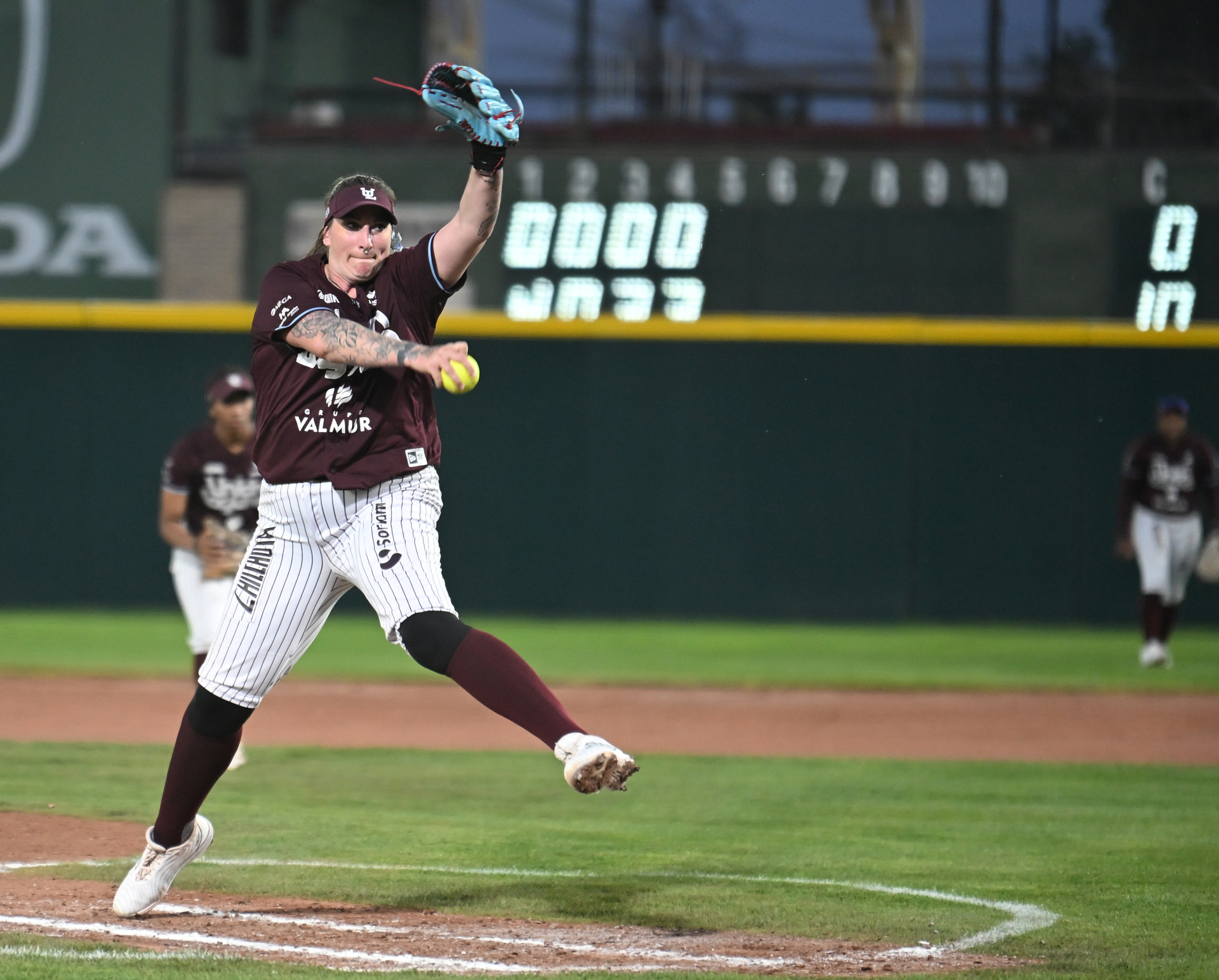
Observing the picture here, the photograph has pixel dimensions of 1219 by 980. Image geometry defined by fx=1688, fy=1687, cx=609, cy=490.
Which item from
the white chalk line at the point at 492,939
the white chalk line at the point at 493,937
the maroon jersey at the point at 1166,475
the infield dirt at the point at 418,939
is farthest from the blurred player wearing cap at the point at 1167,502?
Answer: the white chalk line at the point at 492,939

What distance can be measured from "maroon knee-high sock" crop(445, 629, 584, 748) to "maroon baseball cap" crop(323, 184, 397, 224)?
102 cm

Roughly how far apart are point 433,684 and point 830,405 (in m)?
4.59

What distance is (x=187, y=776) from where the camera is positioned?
396 centimetres

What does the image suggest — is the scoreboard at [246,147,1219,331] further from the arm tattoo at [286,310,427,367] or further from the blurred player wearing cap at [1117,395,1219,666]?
the arm tattoo at [286,310,427,367]

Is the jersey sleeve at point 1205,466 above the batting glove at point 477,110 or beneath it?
beneath

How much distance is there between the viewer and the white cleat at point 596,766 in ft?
10.9

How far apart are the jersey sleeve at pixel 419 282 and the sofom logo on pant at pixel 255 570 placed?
1.94 ft

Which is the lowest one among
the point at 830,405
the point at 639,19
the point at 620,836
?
the point at 620,836

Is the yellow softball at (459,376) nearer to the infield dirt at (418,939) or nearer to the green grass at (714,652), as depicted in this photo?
the infield dirt at (418,939)

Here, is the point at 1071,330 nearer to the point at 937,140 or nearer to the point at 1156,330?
the point at 1156,330

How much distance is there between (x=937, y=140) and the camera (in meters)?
13.1

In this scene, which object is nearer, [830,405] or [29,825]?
[29,825]

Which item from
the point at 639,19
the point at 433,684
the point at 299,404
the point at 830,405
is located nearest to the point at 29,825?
the point at 299,404

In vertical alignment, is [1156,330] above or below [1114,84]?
below
